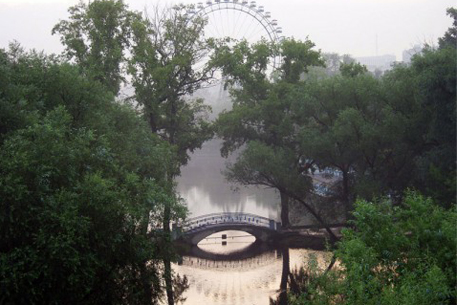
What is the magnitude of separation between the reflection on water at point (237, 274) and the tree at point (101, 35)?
715 centimetres

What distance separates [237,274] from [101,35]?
31.8 ft

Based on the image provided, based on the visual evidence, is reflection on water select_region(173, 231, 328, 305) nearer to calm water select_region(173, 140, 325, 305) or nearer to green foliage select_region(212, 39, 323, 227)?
calm water select_region(173, 140, 325, 305)

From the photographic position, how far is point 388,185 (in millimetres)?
18625

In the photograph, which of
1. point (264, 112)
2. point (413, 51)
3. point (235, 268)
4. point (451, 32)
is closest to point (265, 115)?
point (264, 112)

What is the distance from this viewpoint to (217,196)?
35.6 meters

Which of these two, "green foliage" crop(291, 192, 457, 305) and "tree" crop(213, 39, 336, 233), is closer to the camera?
"green foliage" crop(291, 192, 457, 305)

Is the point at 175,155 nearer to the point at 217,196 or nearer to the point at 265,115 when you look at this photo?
the point at 265,115

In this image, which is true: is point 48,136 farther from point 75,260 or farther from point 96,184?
point 75,260

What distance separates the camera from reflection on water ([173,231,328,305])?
1684 centimetres

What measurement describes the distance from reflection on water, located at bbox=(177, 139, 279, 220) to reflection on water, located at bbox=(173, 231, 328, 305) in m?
5.38

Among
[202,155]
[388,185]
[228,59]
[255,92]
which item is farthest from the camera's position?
[202,155]

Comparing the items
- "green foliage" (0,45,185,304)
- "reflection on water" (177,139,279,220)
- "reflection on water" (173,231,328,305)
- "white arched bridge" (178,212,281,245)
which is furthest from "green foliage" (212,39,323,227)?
"green foliage" (0,45,185,304)

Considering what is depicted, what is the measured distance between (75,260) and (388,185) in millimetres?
13352

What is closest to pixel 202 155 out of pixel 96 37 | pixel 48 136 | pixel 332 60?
pixel 332 60
